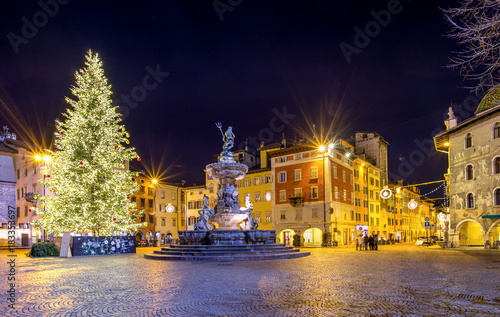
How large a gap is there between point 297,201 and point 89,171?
103ft

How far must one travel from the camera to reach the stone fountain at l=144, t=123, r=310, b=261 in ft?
66.6

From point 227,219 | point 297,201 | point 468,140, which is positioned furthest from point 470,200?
point 227,219

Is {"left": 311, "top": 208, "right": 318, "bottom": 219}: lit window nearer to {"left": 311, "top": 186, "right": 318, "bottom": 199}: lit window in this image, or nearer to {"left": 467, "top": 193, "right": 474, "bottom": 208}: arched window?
{"left": 311, "top": 186, "right": 318, "bottom": 199}: lit window

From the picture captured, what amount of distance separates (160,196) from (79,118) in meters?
42.5

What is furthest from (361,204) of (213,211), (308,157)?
(213,211)

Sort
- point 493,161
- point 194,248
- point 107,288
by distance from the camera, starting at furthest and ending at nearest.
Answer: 1. point 493,161
2. point 194,248
3. point 107,288

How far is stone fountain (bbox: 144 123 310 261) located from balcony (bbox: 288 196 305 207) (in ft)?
87.9

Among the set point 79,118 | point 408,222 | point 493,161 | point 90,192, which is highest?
point 79,118

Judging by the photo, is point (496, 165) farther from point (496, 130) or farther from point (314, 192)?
point (314, 192)

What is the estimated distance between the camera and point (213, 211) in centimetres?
2603

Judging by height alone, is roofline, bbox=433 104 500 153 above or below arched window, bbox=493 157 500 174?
above

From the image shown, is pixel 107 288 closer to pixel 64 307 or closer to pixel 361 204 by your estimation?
pixel 64 307

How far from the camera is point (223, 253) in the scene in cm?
2031

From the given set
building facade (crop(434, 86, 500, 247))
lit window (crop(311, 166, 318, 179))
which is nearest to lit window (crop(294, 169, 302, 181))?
lit window (crop(311, 166, 318, 179))
